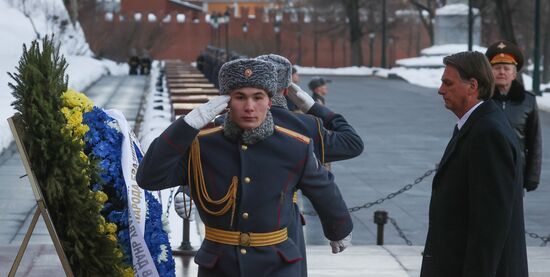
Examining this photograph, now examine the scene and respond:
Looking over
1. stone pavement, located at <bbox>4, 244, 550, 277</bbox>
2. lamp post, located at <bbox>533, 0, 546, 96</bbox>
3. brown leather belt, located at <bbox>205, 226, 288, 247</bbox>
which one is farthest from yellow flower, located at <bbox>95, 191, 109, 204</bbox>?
lamp post, located at <bbox>533, 0, 546, 96</bbox>

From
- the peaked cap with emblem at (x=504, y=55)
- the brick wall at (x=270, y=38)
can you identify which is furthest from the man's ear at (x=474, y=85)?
the brick wall at (x=270, y=38)

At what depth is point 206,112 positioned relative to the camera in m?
4.80

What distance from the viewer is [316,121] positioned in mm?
5391

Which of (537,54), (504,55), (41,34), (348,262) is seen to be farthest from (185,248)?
(41,34)

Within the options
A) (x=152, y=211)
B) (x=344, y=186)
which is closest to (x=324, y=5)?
(x=344, y=186)

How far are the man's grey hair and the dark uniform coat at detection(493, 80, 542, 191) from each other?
12.0 ft

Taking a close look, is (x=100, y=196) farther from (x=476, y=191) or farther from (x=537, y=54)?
(x=537, y=54)

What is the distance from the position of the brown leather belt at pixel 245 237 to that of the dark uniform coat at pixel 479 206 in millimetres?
621

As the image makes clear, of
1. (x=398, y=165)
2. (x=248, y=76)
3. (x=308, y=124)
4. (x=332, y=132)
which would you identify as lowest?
(x=398, y=165)

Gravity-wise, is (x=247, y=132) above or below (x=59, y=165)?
above

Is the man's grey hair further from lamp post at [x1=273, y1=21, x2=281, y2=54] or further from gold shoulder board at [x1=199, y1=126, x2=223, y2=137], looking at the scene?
lamp post at [x1=273, y1=21, x2=281, y2=54]

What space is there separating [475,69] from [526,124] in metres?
3.94

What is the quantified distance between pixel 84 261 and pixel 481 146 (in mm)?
2140

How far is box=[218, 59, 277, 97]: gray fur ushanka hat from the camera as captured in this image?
15.8 ft
